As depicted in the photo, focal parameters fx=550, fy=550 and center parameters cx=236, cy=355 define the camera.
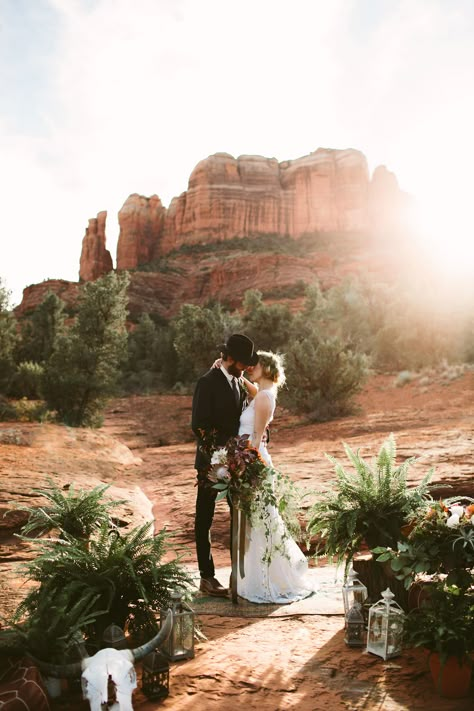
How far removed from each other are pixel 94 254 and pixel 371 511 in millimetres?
91474

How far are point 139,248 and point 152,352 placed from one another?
52.6 metres

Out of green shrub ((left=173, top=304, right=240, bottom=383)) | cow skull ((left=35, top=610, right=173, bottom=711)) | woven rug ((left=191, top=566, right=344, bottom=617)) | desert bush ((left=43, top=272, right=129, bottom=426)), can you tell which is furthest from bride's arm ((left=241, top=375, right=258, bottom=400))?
green shrub ((left=173, top=304, right=240, bottom=383))

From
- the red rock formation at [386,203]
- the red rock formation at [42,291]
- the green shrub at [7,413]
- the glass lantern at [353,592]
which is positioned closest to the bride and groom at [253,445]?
the glass lantern at [353,592]

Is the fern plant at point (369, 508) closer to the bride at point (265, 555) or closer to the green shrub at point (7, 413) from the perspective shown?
the bride at point (265, 555)

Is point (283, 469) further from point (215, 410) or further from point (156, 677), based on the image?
point (156, 677)

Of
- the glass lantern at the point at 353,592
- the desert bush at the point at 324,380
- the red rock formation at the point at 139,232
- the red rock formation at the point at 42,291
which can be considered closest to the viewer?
the glass lantern at the point at 353,592

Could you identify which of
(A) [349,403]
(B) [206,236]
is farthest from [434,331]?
(B) [206,236]

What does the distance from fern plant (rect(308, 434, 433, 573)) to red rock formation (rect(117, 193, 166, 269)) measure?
86.4 meters

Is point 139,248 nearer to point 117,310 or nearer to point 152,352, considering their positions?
point 152,352

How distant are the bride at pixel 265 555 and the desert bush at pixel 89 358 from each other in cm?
1407

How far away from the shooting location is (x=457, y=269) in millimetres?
40031

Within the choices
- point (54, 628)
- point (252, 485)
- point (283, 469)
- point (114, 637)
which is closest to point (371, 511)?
point (252, 485)

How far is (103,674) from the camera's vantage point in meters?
2.67

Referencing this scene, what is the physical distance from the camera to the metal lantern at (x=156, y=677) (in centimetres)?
295
